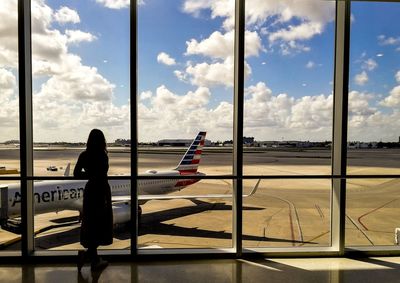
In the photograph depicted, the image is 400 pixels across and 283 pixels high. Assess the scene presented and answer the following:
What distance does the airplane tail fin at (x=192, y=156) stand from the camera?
47.0ft

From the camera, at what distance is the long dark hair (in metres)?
2.29

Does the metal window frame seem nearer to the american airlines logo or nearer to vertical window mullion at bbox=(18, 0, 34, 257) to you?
vertical window mullion at bbox=(18, 0, 34, 257)

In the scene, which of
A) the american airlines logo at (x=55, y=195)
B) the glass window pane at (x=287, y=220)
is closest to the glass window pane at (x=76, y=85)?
the american airlines logo at (x=55, y=195)

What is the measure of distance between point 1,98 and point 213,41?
516 cm

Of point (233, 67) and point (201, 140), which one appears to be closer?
point (233, 67)

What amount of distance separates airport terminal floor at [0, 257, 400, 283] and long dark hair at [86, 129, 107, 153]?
109 centimetres

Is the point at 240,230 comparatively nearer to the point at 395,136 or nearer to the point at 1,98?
the point at 395,136

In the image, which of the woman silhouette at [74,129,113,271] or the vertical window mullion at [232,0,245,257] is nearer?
the woman silhouette at [74,129,113,271]

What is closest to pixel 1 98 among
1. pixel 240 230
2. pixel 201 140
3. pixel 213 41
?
pixel 240 230

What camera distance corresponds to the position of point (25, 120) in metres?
2.61

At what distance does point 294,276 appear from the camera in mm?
2410

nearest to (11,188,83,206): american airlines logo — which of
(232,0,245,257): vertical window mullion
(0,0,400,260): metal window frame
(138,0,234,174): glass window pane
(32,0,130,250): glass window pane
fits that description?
(32,0,130,250): glass window pane

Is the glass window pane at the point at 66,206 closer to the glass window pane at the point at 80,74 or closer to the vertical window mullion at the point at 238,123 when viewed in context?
the glass window pane at the point at 80,74

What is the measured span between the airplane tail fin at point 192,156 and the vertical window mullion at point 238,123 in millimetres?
11505
